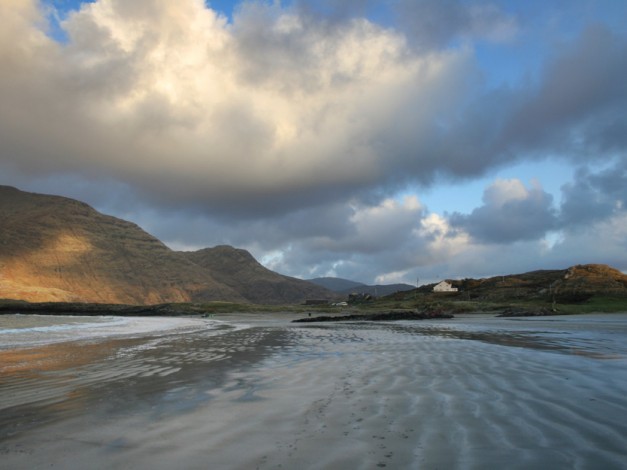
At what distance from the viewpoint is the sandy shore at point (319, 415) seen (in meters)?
3.88

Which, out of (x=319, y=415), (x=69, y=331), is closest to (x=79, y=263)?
(x=69, y=331)

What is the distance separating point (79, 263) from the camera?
16300 centimetres

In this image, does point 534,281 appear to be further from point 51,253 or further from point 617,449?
point 51,253

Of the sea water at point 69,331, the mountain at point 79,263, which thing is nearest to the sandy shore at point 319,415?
the sea water at point 69,331

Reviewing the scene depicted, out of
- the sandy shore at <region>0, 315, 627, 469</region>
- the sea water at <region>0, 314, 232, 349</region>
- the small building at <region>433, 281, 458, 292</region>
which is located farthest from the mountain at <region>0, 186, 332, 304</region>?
the sandy shore at <region>0, 315, 627, 469</region>

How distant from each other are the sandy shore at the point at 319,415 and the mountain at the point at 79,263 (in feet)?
434

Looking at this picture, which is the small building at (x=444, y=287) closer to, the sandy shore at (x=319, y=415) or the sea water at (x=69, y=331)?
the sea water at (x=69, y=331)

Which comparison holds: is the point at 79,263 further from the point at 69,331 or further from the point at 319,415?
the point at 319,415

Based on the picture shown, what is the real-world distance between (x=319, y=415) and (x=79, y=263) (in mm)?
182217

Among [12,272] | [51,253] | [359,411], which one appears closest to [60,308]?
[12,272]

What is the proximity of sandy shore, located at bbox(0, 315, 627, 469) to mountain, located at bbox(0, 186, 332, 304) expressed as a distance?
132m

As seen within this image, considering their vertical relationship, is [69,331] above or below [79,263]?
below

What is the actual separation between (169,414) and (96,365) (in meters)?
6.32

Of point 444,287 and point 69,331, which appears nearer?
point 69,331
